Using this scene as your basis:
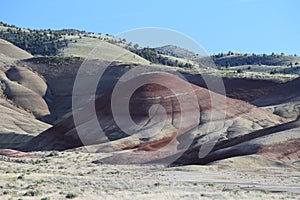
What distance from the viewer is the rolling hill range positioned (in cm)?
5656

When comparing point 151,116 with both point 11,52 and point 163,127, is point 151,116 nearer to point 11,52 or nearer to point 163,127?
point 163,127

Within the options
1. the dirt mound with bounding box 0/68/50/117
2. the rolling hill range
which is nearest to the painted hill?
the rolling hill range

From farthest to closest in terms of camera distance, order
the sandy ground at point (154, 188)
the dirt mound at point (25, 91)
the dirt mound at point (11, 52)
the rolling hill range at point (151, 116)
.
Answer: the dirt mound at point (11, 52), the dirt mound at point (25, 91), the rolling hill range at point (151, 116), the sandy ground at point (154, 188)

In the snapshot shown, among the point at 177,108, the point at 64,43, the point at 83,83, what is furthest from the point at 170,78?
the point at 64,43

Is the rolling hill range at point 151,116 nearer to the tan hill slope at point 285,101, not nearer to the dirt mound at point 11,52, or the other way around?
the tan hill slope at point 285,101

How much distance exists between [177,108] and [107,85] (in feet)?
144

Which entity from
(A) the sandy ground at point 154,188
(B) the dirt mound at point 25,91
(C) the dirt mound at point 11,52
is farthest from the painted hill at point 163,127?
(C) the dirt mound at point 11,52

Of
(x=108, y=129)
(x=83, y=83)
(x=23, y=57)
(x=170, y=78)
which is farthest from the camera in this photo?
(x=23, y=57)

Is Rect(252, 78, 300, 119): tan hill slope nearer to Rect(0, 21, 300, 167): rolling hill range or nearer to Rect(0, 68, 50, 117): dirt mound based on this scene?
Rect(0, 21, 300, 167): rolling hill range

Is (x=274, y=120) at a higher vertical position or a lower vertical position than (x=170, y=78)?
lower

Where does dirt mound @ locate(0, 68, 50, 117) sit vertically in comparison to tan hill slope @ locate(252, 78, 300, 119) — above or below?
above

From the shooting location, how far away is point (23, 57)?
140 meters

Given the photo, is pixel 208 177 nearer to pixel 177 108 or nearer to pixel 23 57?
pixel 177 108

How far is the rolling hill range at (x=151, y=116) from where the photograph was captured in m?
56.6
